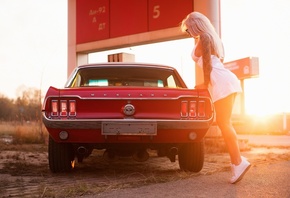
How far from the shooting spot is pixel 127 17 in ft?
47.0

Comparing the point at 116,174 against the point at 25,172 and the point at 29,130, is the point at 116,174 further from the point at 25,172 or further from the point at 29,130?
the point at 29,130

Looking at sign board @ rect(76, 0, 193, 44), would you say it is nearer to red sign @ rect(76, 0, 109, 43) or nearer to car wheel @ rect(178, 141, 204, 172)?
red sign @ rect(76, 0, 109, 43)

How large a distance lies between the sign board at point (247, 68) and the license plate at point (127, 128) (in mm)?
26973

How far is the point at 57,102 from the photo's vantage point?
480 centimetres

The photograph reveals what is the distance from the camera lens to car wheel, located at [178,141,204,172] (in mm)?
5324

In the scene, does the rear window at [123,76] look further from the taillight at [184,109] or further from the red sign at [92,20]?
the red sign at [92,20]

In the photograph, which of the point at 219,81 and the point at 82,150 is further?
the point at 82,150

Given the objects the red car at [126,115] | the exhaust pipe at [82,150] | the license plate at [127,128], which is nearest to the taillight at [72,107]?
the red car at [126,115]

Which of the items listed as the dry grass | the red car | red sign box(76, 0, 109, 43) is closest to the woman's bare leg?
the red car

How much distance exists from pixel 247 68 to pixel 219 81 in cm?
2779

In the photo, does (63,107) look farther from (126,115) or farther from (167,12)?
(167,12)

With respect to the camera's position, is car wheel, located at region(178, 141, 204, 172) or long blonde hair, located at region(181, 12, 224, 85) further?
car wheel, located at region(178, 141, 204, 172)

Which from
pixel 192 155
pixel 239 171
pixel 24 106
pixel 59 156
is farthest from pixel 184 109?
pixel 24 106

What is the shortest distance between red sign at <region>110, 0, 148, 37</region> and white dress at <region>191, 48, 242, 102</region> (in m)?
9.24
